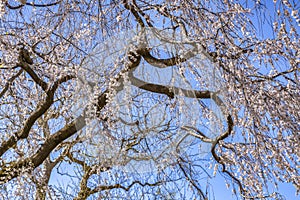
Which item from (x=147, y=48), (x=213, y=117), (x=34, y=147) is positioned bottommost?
(x=213, y=117)

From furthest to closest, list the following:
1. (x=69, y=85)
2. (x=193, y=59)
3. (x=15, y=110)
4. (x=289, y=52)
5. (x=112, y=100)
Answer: (x=15, y=110), (x=69, y=85), (x=112, y=100), (x=289, y=52), (x=193, y=59)

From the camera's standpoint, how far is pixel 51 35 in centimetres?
298

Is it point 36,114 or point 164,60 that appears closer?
point 164,60

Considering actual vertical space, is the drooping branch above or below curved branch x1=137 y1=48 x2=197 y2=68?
above

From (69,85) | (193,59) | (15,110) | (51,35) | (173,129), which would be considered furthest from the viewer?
(15,110)

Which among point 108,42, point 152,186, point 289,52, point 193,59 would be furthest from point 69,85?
point 289,52

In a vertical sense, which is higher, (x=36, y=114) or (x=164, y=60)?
(x=36, y=114)

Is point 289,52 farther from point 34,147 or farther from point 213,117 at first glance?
point 34,147

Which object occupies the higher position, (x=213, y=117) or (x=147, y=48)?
(x=147, y=48)

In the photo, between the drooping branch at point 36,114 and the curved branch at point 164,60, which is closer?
the curved branch at point 164,60

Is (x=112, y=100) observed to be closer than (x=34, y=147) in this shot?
Yes

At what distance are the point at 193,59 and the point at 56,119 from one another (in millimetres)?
2112

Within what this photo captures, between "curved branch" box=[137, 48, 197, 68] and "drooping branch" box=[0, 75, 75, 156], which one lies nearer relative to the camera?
"curved branch" box=[137, 48, 197, 68]

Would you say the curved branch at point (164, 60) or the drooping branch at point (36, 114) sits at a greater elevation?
the drooping branch at point (36, 114)
